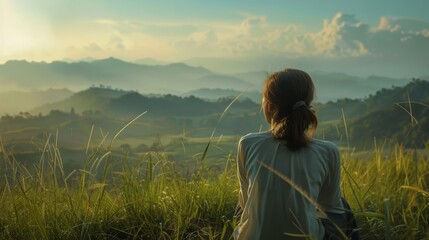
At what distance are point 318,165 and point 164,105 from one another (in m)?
116

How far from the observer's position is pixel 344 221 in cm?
275

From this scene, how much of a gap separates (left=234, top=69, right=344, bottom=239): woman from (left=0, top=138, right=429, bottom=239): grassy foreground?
3.00 feet

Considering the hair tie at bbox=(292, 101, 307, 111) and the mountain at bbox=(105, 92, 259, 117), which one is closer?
the hair tie at bbox=(292, 101, 307, 111)

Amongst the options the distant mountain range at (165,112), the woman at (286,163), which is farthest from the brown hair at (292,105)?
the distant mountain range at (165,112)

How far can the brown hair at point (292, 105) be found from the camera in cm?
235

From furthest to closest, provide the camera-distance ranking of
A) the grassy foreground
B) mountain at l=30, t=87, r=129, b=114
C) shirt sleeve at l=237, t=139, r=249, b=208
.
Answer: mountain at l=30, t=87, r=129, b=114, the grassy foreground, shirt sleeve at l=237, t=139, r=249, b=208

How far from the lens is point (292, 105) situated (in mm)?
2371

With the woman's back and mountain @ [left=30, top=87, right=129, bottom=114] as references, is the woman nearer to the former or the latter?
the woman's back

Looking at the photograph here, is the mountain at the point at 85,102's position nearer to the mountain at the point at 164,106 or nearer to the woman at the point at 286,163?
the mountain at the point at 164,106

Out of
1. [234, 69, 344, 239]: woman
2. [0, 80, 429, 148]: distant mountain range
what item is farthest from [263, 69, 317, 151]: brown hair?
[0, 80, 429, 148]: distant mountain range

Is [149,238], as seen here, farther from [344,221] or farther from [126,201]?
[344,221]

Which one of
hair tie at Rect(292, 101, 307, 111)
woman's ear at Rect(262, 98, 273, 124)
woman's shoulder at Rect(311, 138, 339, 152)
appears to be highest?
hair tie at Rect(292, 101, 307, 111)

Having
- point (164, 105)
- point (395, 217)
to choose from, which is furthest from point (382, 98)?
point (395, 217)

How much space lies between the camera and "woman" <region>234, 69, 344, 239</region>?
93.3 inches
